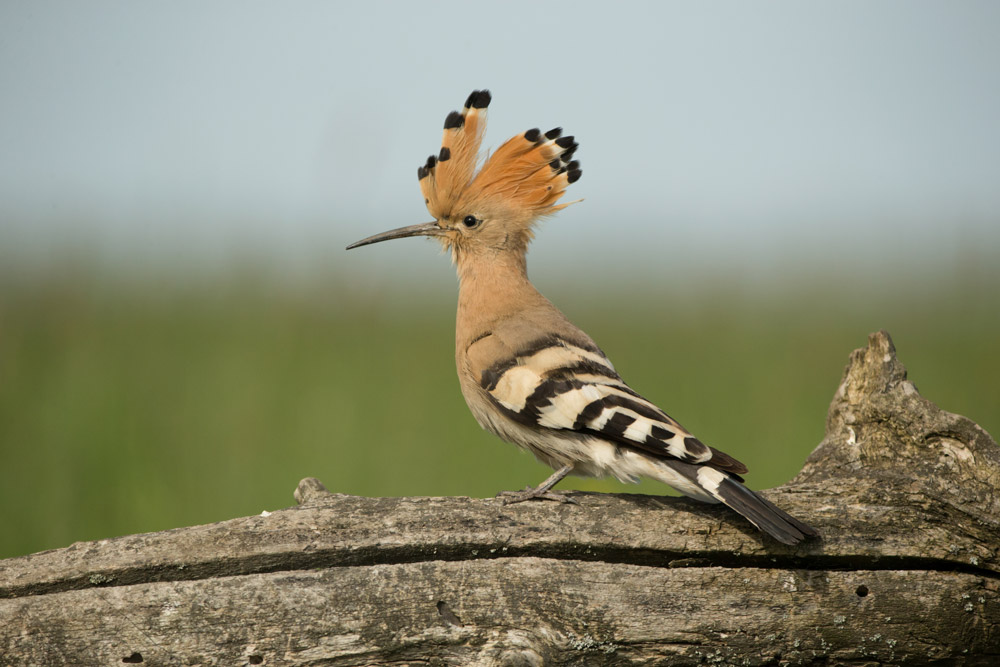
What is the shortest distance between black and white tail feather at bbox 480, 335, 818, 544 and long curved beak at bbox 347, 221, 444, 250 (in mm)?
545

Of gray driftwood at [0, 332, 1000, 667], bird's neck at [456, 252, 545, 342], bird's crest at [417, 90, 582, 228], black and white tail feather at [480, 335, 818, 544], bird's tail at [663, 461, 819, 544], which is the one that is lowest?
gray driftwood at [0, 332, 1000, 667]

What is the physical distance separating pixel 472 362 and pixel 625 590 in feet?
2.32

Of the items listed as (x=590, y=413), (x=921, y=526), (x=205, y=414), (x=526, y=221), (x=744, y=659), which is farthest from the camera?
(x=205, y=414)

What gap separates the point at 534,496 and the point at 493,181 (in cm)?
93

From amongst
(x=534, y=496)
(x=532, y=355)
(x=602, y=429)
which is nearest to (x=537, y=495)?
(x=534, y=496)

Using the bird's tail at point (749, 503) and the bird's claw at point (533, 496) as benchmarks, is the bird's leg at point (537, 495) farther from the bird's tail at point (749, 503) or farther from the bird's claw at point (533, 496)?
the bird's tail at point (749, 503)

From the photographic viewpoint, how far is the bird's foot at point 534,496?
172 centimetres

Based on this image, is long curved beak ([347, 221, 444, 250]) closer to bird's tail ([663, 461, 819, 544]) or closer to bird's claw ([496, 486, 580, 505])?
bird's claw ([496, 486, 580, 505])

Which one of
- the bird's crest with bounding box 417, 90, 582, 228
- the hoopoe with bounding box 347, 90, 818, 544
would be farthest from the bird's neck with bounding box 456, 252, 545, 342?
the bird's crest with bounding box 417, 90, 582, 228

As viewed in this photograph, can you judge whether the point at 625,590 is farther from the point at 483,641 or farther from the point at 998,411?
the point at 998,411

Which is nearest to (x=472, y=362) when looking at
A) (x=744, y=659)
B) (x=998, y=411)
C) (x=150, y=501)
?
(x=744, y=659)

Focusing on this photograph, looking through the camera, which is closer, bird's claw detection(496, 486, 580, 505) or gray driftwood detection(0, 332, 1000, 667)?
gray driftwood detection(0, 332, 1000, 667)

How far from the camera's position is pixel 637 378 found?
4863 mm

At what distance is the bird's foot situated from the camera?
1.72 meters
